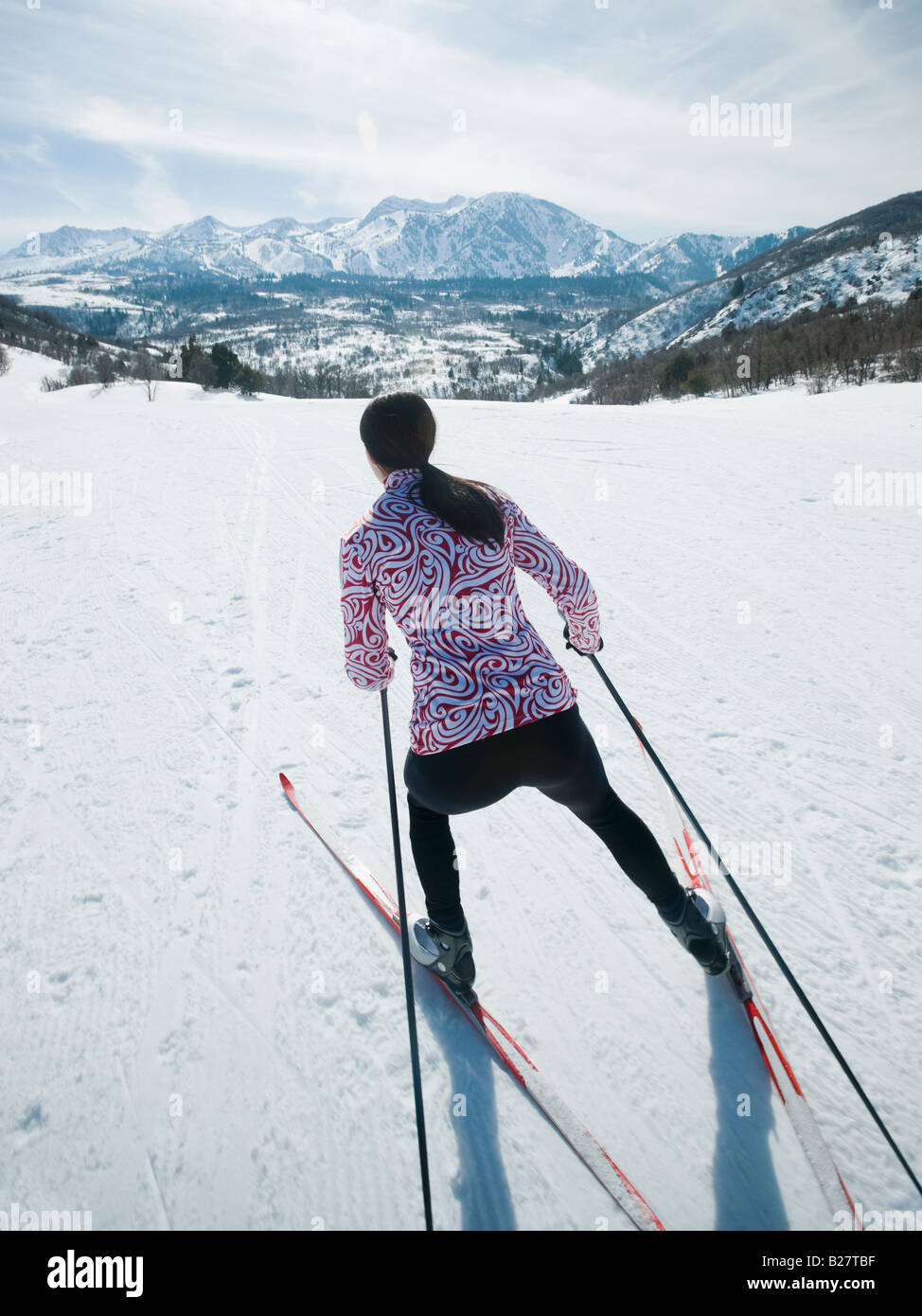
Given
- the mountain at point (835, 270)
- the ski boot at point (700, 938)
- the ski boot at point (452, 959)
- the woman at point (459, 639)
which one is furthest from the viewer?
the mountain at point (835, 270)

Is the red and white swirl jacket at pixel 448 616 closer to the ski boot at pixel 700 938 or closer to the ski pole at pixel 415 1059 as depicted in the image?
the ski pole at pixel 415 1059

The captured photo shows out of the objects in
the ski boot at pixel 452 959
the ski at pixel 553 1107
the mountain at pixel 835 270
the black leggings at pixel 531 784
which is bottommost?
the ski at pixel 553 1107

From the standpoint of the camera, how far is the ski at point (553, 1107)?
5.48 ft

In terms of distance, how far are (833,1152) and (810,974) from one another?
54cm

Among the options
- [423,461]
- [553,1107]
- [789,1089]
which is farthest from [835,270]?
[553,1107]

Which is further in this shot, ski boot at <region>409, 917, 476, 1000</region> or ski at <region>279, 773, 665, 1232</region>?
ski boot at <region>409, 917, 476, 1000</region>

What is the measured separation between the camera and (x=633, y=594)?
4965mm

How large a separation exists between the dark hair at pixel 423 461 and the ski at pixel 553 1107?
5.47ft

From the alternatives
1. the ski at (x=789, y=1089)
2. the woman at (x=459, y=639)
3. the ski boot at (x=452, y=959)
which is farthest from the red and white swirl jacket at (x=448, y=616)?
the ski at (x=789, y=1089)

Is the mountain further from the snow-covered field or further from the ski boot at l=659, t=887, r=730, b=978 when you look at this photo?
the ski boot at l=659, t=887, r=730, b=978

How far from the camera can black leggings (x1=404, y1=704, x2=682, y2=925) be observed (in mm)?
1673

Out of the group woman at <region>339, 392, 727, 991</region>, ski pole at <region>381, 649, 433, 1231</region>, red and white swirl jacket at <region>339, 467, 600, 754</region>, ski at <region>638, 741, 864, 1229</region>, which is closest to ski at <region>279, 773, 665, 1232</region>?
ski pole at <region>381, 649, 433, 1231</region>
